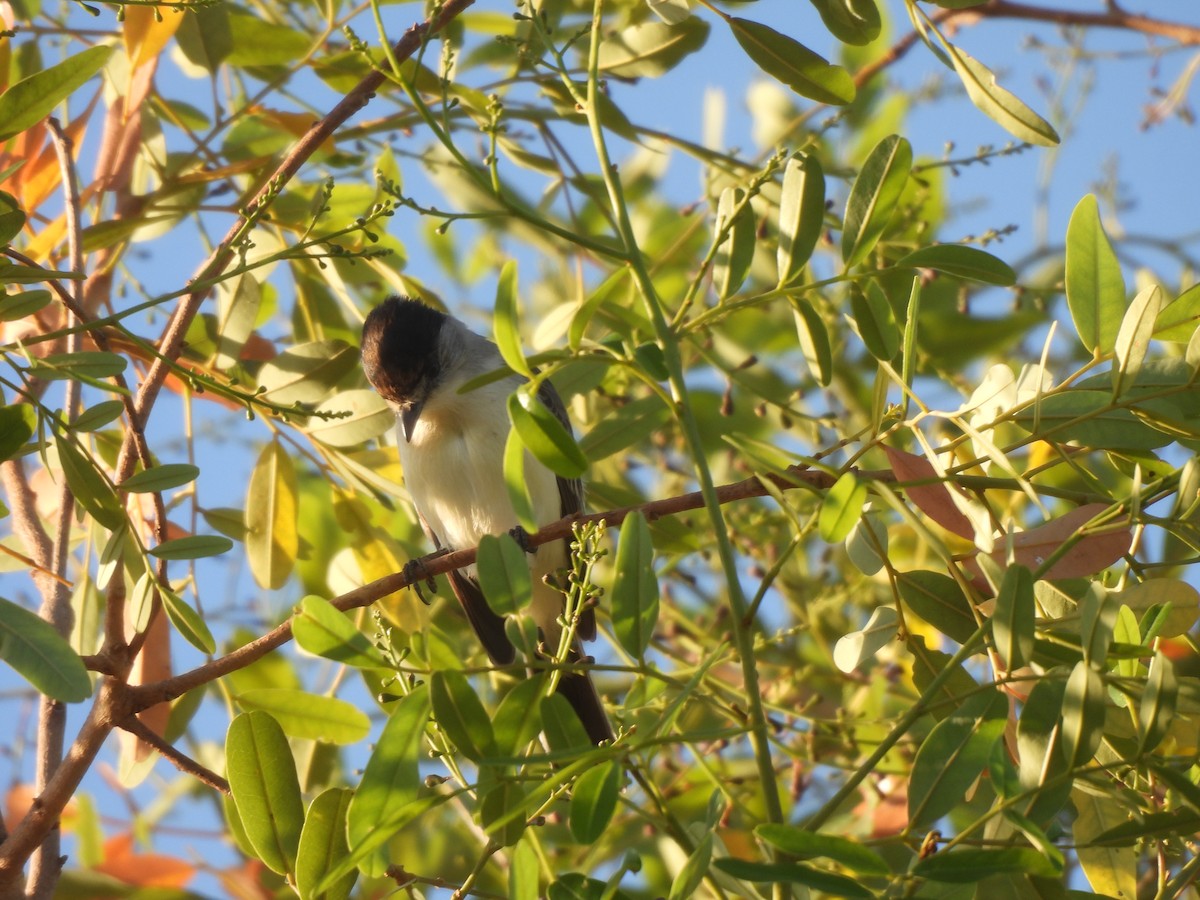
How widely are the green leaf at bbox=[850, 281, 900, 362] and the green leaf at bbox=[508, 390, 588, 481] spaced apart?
56cm

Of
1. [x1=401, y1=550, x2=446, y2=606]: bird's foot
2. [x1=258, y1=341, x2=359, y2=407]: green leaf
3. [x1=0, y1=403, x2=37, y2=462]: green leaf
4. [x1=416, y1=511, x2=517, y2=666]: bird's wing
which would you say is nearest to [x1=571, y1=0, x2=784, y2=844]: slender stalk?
[x1=0, y1=403, x2=37, y2=462]: green leaf

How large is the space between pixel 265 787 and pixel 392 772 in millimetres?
427

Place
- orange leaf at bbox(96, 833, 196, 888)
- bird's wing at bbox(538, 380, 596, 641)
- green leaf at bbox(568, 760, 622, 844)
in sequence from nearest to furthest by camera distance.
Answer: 1. green leaf at bbox(568, 760, 622, 844)
2. orange leaf at bbox(96, 833, 196, 888)
3. bird's wing at bbox(538, 380, 596, 641)

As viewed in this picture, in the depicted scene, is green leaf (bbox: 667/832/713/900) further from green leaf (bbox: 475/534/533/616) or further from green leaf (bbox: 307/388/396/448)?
green leaf (bbox: 307/388/396/448)

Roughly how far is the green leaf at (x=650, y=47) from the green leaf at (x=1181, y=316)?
1493 millimetres

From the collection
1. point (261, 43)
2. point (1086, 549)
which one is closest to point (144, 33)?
point (261, 43)

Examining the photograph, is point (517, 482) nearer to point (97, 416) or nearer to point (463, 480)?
point (97, 416)

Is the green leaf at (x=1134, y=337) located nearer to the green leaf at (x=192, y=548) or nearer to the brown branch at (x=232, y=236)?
the brown branch at (x=232, y=236)

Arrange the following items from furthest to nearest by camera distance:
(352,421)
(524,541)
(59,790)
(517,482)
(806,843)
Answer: (524,541) < (352,421) < (59,790) < (517,482) < (806,843)

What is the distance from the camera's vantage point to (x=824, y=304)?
3432 millimetres

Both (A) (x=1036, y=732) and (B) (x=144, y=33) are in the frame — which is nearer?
(A) (x=1036, y=732)

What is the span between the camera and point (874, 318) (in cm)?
195

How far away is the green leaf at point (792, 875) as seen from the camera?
4.53 ft

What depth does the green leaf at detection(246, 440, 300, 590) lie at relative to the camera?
9.39 ft
